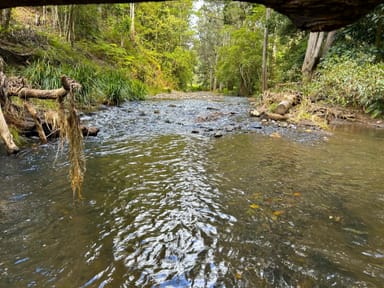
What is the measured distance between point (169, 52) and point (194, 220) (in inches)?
1166

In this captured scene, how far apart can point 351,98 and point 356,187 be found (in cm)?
741

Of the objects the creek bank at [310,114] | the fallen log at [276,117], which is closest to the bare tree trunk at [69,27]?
the creek bank at [310,114]

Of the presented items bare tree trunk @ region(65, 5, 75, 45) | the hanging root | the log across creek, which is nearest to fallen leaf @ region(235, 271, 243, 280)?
the hanging root

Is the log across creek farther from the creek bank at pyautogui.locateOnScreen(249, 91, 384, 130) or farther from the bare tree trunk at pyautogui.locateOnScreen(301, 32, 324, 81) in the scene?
the bare tree trunk at pyautogui.locateOnScreen(301, 32, 324, 81)

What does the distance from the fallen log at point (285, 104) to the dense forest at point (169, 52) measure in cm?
104

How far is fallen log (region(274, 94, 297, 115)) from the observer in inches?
358

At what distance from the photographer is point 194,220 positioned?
264 centimetres

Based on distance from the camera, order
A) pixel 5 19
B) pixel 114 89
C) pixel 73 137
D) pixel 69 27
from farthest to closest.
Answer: pixel 69 27
pixel 114 89
pixel 5 19
pixel 73 137

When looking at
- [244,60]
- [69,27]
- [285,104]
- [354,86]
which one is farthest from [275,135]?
[244,60]

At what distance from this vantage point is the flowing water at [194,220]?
1883 mm

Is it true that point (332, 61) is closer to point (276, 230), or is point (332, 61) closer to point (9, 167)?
point (276, 230)

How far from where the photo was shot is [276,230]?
2.46 meters

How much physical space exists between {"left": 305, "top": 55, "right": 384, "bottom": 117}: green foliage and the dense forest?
0.03 metres

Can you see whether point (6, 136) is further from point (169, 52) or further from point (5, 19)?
point (169, 52)
